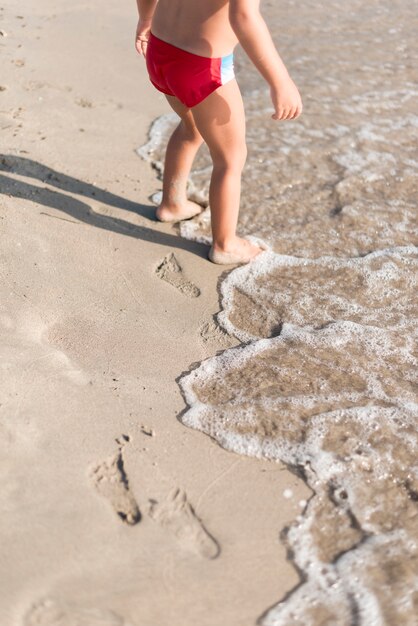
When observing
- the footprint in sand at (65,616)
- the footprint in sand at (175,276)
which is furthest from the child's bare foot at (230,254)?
the footprint in sand at (65,616)

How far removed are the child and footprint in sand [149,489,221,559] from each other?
1352 mm

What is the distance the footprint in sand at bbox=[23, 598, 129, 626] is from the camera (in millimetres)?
1734

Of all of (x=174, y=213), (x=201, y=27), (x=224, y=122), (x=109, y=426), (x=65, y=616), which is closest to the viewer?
(x=65, y=616)

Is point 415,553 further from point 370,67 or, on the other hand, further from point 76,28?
point 76,28

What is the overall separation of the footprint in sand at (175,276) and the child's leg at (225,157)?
0.61ft

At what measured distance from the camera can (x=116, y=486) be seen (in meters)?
2.11

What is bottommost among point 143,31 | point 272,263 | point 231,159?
point 272,263

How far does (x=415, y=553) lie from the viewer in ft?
6.59

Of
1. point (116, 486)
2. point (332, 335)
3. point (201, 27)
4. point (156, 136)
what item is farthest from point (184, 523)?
point (156, 136)

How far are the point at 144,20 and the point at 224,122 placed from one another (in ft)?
2.54

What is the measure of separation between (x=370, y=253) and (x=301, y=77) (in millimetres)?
2109

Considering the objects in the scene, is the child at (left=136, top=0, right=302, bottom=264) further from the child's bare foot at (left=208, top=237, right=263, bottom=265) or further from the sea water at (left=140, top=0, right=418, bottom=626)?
the sea water at (left=140, top=0, right=418, bottom=626)

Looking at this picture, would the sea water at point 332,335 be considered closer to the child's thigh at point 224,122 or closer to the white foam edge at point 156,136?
the white foam edge at point 156,136

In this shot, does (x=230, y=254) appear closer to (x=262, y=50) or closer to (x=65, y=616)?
(x=262, y=50)
